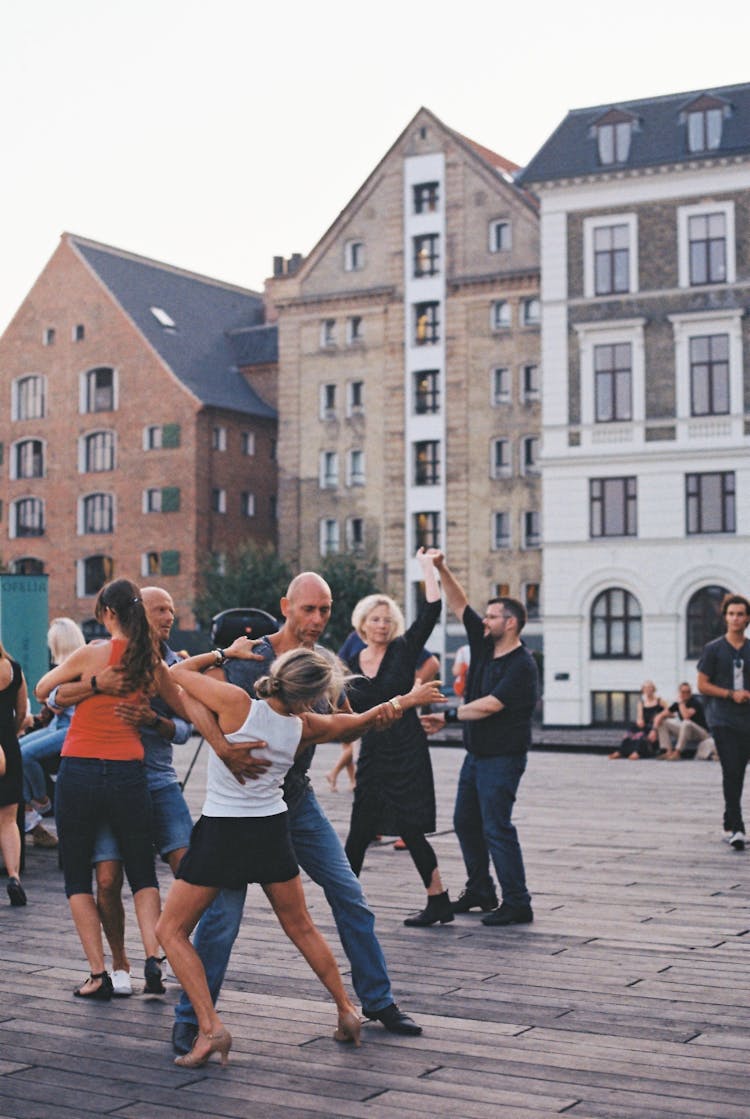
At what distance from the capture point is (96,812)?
7664 mm

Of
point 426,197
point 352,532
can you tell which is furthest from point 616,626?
point 426,197

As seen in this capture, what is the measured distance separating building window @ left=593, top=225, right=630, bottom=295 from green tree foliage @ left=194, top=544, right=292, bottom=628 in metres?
16.9

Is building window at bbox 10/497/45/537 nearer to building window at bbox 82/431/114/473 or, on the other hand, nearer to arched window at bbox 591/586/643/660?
building window at bbox 82/431/114/473

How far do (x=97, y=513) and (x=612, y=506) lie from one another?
2486cm

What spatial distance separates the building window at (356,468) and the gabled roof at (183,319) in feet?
18.8

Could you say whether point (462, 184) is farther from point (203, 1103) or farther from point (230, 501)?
point (203, 1103)

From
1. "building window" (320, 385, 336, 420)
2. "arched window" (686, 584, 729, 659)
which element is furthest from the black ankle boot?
"building window" (320, 385, 336, 420)

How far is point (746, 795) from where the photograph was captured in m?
19.2

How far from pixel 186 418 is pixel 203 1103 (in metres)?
53.3

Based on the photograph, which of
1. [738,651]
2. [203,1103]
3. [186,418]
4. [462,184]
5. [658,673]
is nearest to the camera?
[203,1103]

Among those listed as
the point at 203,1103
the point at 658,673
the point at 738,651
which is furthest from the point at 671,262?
the point at 203,1103

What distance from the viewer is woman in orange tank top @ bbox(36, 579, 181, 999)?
7.55 meters

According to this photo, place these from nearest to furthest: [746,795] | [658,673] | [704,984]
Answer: [704,984] < [746,795] < [658,673]

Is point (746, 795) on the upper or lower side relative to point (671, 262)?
lower
